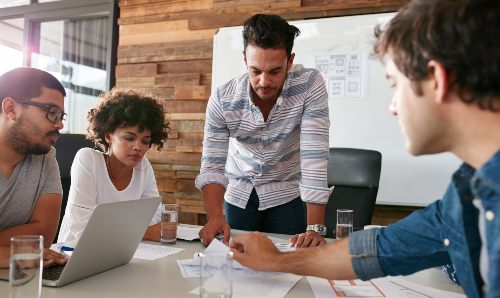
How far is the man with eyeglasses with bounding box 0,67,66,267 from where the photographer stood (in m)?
1.44

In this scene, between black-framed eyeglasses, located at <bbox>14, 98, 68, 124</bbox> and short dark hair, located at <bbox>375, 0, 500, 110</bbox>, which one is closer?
short dark hair, located at <bbox>375, 0, 500, 110</bbox>

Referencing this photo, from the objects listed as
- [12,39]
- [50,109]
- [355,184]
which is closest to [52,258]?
[50,109]

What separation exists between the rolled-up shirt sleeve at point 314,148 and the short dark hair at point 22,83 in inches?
36.2

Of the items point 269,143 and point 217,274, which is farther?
point 269,143

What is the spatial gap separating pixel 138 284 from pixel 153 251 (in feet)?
1.13

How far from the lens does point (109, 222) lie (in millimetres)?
1005

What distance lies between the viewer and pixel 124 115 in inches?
77.0

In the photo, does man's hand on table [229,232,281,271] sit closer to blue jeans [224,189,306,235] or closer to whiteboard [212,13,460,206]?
blue jeans [224,189,306,235]

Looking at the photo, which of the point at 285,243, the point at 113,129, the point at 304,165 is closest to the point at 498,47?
the point at 285,243

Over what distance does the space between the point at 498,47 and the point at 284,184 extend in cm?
126

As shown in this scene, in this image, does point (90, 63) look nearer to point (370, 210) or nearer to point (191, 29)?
point (191, 29)

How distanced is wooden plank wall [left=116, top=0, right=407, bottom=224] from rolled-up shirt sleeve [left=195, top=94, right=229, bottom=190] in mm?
1384

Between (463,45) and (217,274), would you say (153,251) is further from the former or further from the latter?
(463,45)

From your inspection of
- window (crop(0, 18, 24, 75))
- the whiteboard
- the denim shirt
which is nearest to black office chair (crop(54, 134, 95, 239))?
the denim shirt
